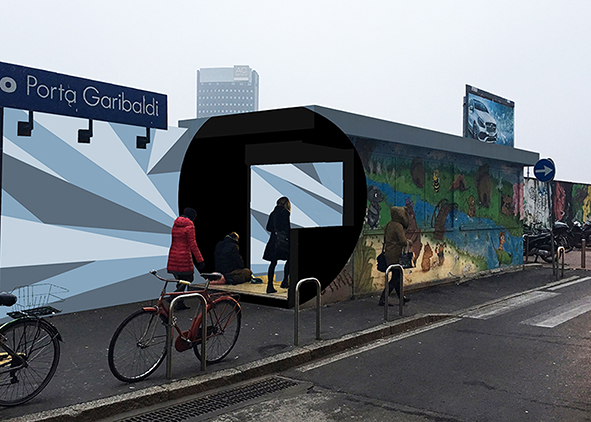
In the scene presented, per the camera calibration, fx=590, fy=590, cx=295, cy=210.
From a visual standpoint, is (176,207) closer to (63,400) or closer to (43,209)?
(43,209)

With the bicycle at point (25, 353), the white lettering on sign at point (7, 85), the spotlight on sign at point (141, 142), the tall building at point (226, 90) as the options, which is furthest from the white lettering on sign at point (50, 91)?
the tall building at point (226, 90)

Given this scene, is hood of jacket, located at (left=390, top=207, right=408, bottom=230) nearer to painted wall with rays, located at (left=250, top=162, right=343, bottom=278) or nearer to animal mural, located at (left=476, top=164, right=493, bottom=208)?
painted wall with rays, located at (left=250, top=162, right=343, bottom=278)

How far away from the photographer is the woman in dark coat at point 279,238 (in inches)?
420

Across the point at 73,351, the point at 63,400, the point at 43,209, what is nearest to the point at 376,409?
the point at 63,400

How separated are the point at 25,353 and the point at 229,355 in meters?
2.30

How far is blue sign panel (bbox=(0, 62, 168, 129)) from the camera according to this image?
23.1ft

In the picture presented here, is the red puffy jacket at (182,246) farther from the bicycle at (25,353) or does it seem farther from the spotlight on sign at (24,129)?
the bicycle at (25,353)

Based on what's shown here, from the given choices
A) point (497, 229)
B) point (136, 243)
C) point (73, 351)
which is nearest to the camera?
point (73, 351)

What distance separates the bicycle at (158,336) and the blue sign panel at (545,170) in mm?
10303

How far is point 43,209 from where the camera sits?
872 cm

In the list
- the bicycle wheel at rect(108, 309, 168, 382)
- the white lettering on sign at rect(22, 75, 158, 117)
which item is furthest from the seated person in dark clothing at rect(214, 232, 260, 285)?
the bicycle wheel at rect(108, 309, 168, 382)

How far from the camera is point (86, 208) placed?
9297mm

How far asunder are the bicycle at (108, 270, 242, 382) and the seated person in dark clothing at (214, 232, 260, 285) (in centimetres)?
462

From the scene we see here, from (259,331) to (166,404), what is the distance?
270 centimetres
